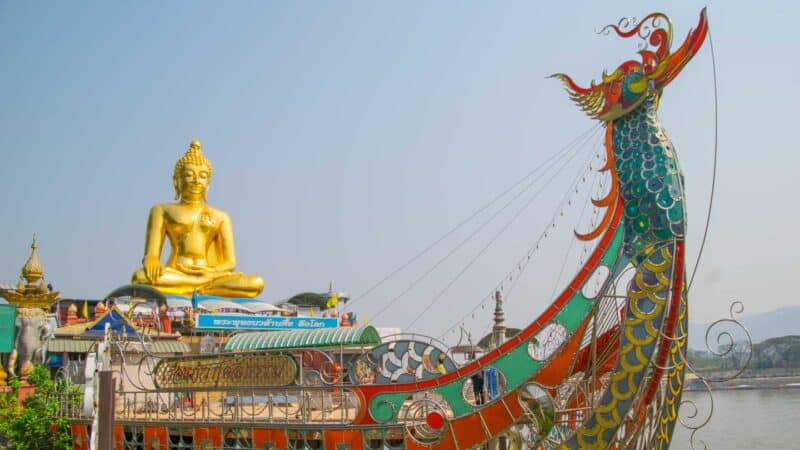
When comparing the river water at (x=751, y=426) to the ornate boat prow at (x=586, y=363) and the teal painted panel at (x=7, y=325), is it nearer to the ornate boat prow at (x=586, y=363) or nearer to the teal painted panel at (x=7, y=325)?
the ornate boat prow at (x=586, y=363)

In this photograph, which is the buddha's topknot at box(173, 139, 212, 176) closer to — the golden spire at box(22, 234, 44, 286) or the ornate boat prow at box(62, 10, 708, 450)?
the golden spire at box(22, 234, 44, 286)

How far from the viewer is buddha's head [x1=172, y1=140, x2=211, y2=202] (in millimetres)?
23516

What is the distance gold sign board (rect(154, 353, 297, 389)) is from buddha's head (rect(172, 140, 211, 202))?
12.6 metres

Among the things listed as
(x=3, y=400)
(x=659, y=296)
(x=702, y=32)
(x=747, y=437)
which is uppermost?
(x=702, y=32)

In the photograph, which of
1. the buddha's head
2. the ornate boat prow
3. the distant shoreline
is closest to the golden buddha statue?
the buddha's head

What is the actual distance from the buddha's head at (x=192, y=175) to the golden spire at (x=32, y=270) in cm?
579

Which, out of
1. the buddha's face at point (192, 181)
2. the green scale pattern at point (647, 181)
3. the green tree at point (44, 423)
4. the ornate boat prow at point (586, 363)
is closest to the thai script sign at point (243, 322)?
the green tree at point (44, 423)

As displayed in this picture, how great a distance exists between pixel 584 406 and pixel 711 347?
1486mm

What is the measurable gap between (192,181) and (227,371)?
44.8ft

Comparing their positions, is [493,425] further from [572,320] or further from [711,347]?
[711,347]

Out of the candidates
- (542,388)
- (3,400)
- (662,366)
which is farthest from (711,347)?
(3,400)

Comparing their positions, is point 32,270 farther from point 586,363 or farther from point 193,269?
point 586,363

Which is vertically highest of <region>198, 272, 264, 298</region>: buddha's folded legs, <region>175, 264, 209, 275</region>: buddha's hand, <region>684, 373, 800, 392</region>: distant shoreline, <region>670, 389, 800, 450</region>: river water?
<region>175, 264, 209, 275</region>: buddha's hand

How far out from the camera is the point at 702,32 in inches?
336
